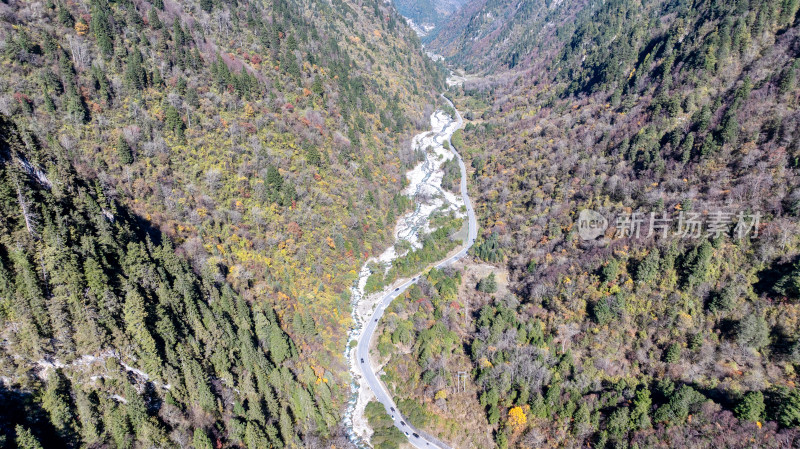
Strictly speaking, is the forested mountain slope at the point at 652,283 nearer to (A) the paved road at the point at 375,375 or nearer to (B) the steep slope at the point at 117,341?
(A) the paved road at the point at 375,375

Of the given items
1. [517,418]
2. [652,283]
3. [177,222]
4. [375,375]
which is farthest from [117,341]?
[652,283]

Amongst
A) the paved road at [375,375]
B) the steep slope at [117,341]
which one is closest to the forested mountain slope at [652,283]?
the paved road at [375,375]

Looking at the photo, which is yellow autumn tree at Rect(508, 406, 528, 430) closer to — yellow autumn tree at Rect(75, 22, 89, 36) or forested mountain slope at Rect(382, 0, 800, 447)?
forested mountain slope at Rect(382, 0, 800, 447)

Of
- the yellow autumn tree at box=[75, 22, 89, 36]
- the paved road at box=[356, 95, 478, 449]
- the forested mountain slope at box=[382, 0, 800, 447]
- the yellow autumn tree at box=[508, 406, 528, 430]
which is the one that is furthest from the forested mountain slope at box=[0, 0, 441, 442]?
the yellow autumn tree at box=[508, 406, 528, 430]

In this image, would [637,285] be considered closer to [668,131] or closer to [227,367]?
[668,131]

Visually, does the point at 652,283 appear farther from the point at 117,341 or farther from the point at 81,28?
the point at 81,28

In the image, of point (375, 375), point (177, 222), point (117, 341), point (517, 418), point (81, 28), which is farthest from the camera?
point (81, 28)
